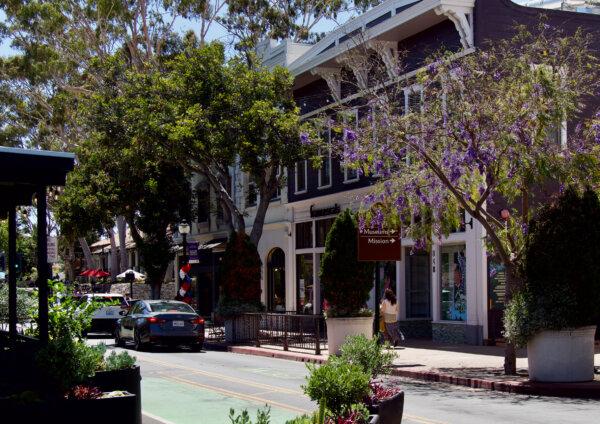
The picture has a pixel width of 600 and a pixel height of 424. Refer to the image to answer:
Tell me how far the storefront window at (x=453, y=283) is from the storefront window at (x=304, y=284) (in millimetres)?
8070

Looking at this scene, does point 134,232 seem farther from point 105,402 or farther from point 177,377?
point 105,402

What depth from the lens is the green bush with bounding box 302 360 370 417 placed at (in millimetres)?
7418

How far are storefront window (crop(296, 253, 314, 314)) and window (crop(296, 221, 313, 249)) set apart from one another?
38 cm

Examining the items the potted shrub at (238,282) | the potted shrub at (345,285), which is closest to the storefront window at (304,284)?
the potted shrub at (238,282)

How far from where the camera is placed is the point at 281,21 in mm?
40406

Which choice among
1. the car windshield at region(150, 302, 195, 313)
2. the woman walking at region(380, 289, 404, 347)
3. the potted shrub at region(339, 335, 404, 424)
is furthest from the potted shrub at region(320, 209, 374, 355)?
the potted shrub at region(339, 335, 404, 424)

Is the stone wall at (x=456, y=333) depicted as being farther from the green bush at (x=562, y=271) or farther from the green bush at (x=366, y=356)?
the green bush at (x=366, y=356)

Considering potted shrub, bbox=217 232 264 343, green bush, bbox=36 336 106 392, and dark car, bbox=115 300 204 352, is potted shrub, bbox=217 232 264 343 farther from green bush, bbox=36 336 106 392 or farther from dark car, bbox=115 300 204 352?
green bush, bbox=36 336 106 392

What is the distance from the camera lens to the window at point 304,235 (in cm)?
3397

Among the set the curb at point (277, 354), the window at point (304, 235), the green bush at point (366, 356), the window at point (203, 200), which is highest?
the window at point (203, 200)

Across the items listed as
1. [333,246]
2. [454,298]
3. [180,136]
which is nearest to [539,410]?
[333,246]

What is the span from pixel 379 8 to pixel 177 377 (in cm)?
1697

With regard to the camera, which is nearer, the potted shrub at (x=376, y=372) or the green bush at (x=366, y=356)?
the potted shrub at (x=376, y=372)

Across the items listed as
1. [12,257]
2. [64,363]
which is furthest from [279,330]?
[64,363]
